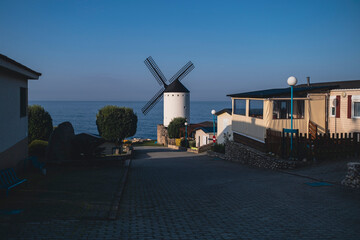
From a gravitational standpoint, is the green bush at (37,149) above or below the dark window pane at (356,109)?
below

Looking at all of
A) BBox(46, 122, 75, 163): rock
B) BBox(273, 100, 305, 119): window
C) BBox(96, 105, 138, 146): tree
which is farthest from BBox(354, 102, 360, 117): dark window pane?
BBox(96, 105, 138, 146): tree

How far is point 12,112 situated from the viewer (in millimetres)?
12219

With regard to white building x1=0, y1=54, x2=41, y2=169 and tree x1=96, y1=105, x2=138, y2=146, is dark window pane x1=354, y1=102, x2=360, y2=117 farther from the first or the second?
tree x1=96, y1=105, x2=138, y2=146

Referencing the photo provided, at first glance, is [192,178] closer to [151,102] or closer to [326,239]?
[326,239]

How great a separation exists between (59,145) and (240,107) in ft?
45.6

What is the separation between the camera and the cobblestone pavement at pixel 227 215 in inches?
253

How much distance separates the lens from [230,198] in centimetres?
971

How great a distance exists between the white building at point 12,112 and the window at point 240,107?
14.9 metres

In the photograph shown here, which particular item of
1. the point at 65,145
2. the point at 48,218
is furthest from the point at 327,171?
the point at 65,145

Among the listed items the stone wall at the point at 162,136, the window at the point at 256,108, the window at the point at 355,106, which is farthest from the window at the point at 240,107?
the stone wall at the point at 162,136

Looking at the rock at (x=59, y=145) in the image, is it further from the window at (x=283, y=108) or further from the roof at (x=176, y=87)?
the roof at (x=176, y=87)

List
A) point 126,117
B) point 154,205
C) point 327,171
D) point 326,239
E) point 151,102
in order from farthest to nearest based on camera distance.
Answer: point 151,102, point 126,117, point 327,171, point 154,205, point 326,239

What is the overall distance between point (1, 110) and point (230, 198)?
8.46 metres

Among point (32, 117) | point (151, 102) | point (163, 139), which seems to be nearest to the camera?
point (32, 117)
